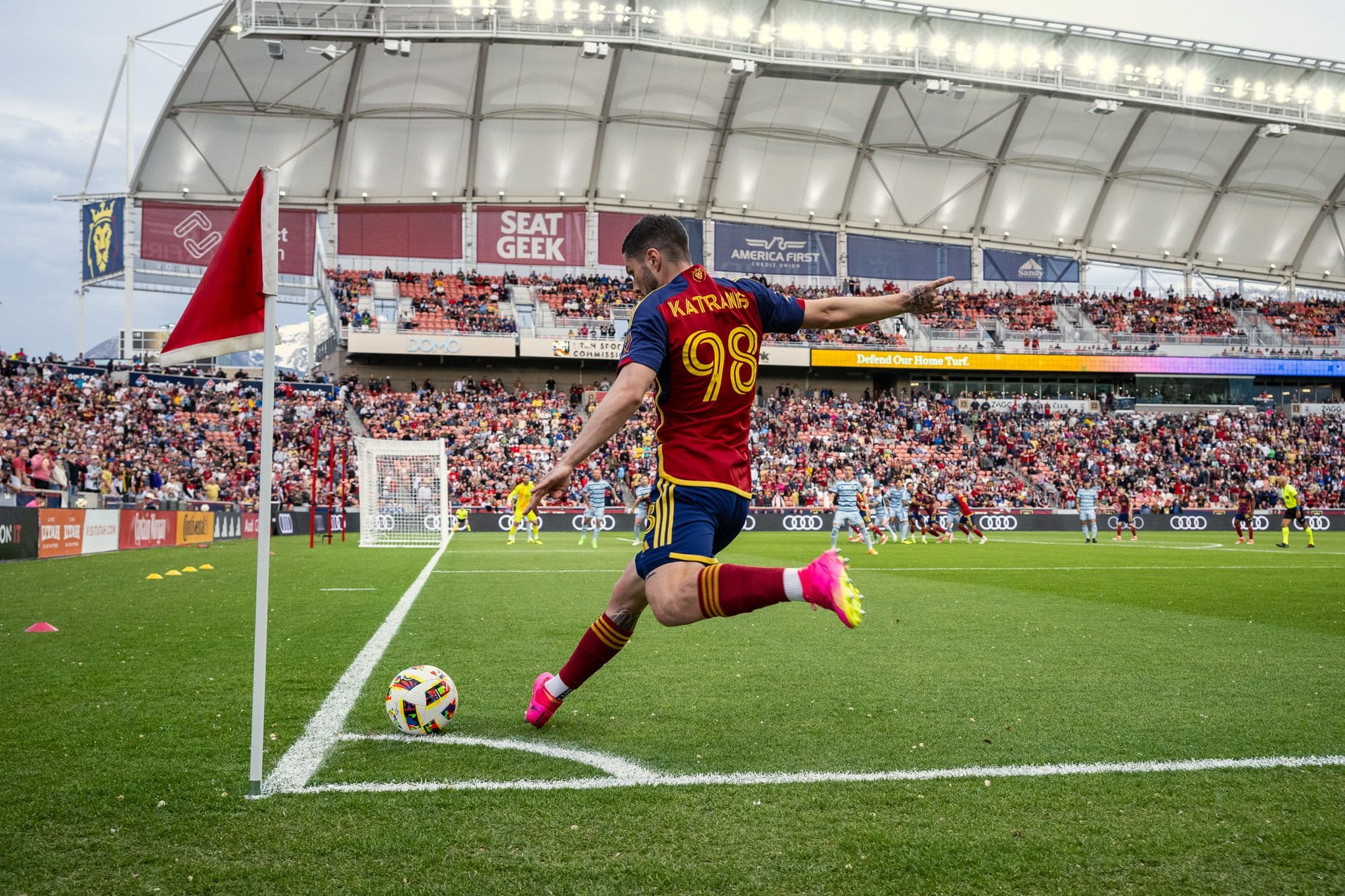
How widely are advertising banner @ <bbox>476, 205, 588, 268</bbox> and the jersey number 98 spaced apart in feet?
152

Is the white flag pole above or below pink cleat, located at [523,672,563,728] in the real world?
above

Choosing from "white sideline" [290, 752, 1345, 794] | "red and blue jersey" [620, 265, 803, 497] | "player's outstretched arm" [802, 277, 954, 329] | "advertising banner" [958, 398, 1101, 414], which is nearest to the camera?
"white sideline" [290, 752, 1345, 794]

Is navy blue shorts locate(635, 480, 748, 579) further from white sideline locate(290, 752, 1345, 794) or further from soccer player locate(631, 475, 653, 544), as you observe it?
soccer player locate(631, 475, 653, 544)

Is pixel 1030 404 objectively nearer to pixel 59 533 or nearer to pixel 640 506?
pixel 640 506

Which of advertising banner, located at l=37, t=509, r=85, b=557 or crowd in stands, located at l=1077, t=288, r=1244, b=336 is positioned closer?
advertising banner, located at l=37, t=509, r=85, b=557

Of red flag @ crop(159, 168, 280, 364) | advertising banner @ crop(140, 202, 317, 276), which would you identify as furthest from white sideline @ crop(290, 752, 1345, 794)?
advertising banner @ crop(140, 202, 317, 276)

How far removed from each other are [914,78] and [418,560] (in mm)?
32114

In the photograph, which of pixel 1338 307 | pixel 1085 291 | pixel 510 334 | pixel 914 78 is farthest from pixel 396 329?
pixel 1338 307

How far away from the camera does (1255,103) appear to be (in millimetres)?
45062

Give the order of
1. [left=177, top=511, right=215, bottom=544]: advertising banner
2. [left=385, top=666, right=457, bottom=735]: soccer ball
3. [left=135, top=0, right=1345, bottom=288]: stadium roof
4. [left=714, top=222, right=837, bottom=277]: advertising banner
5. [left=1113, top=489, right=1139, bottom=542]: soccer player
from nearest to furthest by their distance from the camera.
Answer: [left=385, top=666, right=457, bottom=735]: soccer ball → [left=177, top=511, right=215, bottom=544]: advertising banner → [left=1113, top=489, right=1139, bottom=542]: soccer player → [left=135, top=0, right=1345, bottom=288]: stadium roof → [left=714, top=222, right=837, bottom=277]: advertising banner

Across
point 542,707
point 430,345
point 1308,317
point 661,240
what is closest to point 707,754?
point 542,707

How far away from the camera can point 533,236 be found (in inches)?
1939

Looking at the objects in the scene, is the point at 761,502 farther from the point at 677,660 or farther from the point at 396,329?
the point at 677,660

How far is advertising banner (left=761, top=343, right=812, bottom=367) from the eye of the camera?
46984 millimetres
